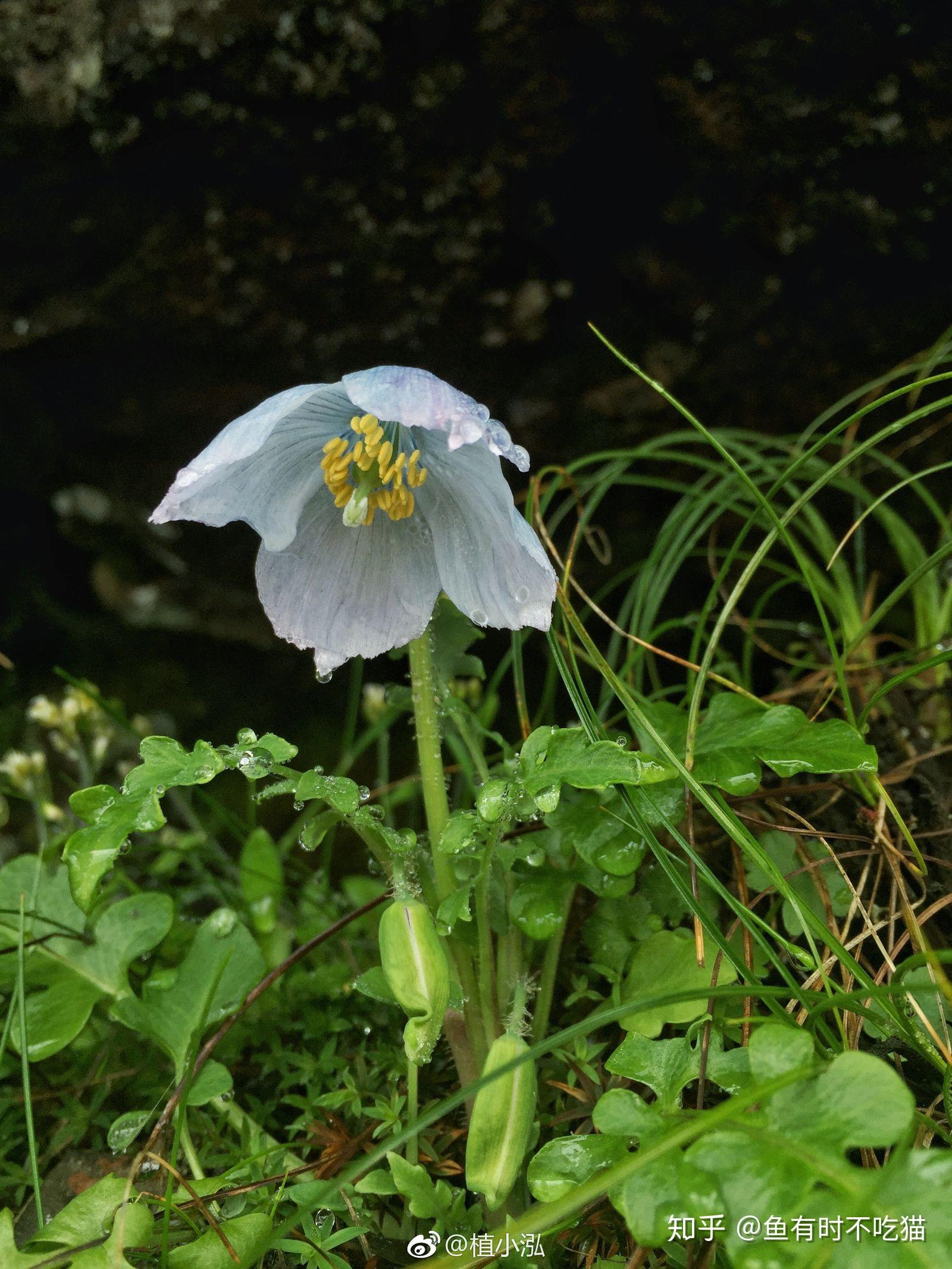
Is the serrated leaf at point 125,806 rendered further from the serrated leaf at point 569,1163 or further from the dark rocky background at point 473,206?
the dark rocky background at point 473,206

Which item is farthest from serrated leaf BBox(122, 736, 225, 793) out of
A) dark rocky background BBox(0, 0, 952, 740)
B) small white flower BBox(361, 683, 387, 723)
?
dark rocky background BBox(0, 0, 952, 740)

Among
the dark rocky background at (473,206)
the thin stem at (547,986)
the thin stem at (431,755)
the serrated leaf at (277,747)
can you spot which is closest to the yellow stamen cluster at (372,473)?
the thin stem at (431,755)

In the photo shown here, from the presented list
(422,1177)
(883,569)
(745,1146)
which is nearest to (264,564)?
(422,1177)

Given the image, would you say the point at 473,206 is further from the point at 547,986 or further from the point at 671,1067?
the point at 671,1067

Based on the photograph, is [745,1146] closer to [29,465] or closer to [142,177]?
[142,177]

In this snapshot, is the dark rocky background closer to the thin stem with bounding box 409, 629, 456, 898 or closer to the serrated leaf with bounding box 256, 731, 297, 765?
the thin stem with bounding box 409, 629, 456, 898

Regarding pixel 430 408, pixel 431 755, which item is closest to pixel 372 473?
pixel 430 408

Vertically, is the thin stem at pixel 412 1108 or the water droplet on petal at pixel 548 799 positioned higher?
the water droplet on petal at pixel 548 799

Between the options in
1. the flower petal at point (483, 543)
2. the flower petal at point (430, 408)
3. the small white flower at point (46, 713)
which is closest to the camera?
the flower petal at point (430, 408)
